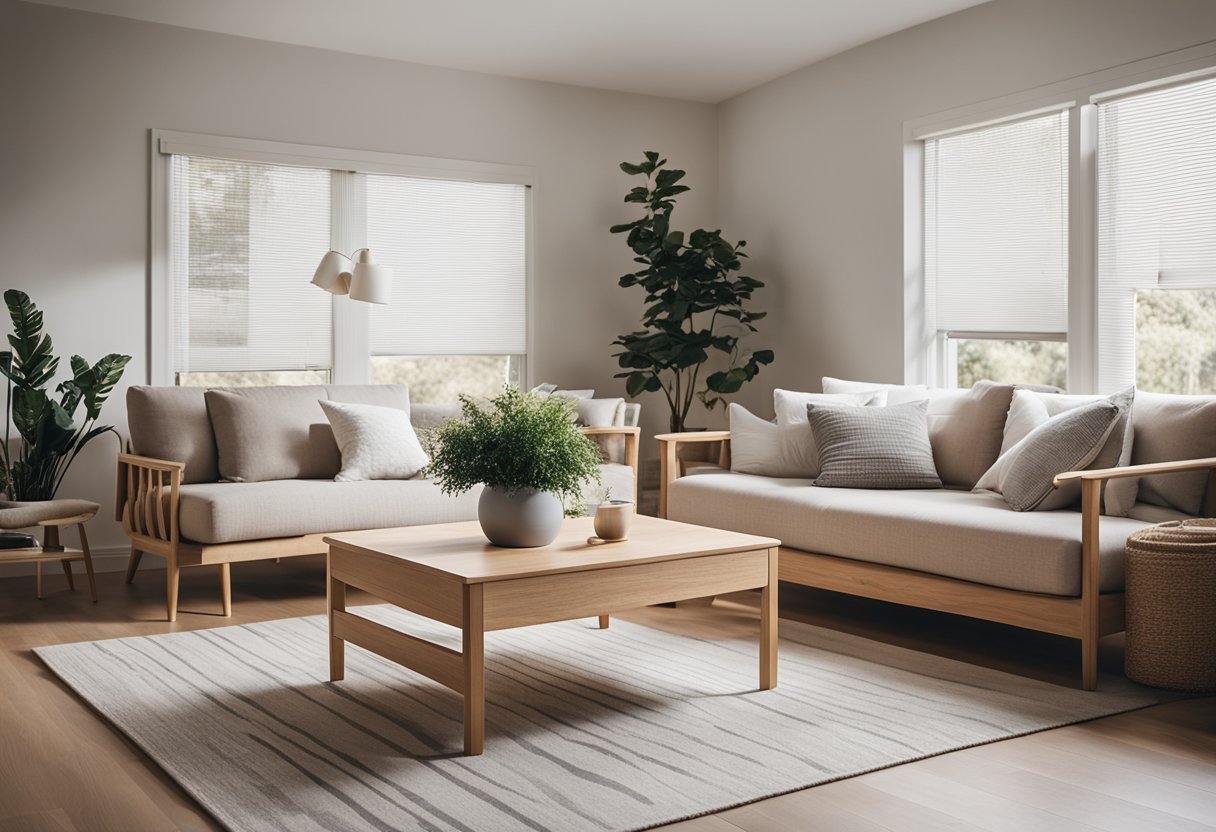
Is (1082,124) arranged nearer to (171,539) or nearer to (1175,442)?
(1175,442)

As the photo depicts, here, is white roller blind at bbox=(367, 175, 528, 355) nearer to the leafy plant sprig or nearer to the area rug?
the area rug

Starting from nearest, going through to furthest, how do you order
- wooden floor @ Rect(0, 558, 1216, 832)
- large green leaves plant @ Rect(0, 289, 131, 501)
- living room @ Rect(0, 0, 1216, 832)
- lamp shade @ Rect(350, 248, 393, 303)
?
wooden floor @ Rect(0, 558, 1216, 832) < living room @ Rect(0, 0, 1216, 832) < large green leaves plant @ Rect(0, 289, 131, 501) < lamp shade @ Rect(350, 248, 393, 303)

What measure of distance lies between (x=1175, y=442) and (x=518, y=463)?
227 centimetres

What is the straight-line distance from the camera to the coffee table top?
2.99 meters

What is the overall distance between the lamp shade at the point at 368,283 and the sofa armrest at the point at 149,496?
A: 1.08 meters

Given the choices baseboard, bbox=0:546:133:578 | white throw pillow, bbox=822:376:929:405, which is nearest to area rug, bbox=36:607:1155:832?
white throw pillow, bbox=822:376:929:405

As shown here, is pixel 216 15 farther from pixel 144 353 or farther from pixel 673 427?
pixel 673 427

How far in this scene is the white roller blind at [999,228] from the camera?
5.05 meters

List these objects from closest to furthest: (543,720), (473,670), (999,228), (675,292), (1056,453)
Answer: (473,670), (543,720), (1056,453), (999,228), (675,292)

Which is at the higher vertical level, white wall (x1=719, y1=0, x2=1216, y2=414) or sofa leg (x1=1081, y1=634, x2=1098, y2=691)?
white wall (x1=719, y1=0, x2=1216, y2=414)

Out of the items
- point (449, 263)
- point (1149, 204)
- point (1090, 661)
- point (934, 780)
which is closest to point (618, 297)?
point (449, 263)

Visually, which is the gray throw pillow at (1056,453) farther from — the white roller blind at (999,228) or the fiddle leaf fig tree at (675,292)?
the fiddle leaf fig tree at (675,292)

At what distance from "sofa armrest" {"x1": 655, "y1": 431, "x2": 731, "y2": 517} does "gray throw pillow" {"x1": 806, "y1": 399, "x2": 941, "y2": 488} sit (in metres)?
0.57

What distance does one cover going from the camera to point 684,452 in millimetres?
5531
